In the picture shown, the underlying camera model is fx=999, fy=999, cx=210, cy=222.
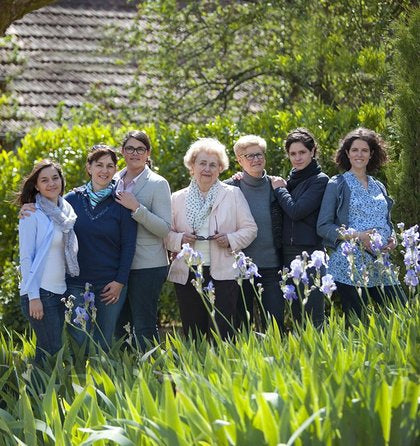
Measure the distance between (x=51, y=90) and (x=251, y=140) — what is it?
32.2ft

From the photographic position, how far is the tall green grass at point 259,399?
10.6 ft

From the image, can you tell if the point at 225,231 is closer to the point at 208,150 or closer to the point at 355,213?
the point at 208,150

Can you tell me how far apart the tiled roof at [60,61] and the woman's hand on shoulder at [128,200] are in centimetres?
A: 852

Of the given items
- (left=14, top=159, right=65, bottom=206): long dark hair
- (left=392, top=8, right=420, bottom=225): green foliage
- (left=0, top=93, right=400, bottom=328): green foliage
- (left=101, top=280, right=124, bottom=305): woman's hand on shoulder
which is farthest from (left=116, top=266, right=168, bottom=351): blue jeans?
(left=0, top=93, right=400, bottom=328): green foliage

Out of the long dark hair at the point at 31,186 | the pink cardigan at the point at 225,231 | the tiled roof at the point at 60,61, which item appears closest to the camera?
the long dark hair at the point at 31,186

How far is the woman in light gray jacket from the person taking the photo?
650cm

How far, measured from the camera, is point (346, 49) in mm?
9766

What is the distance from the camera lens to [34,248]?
6.06 meters

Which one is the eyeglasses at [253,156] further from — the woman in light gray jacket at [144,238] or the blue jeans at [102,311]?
the blue jeans at [102,311]

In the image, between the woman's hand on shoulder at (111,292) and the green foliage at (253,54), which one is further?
the green foliage at (253,54)

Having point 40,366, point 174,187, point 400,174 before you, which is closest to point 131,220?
point 40,366

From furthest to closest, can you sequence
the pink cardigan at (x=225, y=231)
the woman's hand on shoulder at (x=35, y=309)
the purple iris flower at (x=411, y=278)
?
the pink cardigan at (x=225, y=231)
the woman's hand on shoulder at (x=35, y=309)
the purple iris flower at (x=411, y=278)

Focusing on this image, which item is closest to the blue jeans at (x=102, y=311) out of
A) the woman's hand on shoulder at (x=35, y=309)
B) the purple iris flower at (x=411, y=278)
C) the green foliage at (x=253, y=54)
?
the woman's hand on shoulder at (x=35, y=309)

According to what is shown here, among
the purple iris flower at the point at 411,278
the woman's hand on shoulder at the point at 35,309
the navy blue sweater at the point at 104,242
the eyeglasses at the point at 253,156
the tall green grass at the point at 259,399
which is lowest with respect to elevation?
the tall green grass at the point at 259,399
